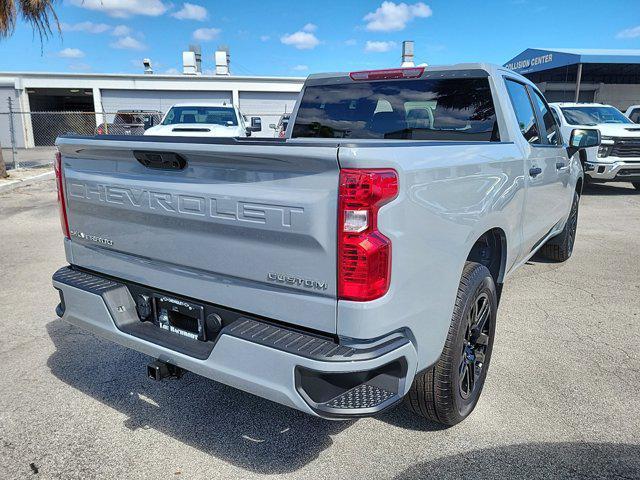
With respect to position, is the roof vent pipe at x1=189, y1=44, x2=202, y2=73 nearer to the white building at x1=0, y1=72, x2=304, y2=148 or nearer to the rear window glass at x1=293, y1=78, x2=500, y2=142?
the white building at x1=0, y1=72, x2=304, y2=148

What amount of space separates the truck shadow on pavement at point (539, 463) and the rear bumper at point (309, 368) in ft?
2.12

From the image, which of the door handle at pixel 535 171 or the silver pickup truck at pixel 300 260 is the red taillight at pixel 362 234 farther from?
the door handle at pixel 535 171

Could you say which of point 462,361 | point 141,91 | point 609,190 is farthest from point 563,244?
point 141,91

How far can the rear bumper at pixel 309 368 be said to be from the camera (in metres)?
1.99

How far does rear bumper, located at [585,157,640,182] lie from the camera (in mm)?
11031

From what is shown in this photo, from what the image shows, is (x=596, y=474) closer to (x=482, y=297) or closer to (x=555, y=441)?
(x=555, y=441)

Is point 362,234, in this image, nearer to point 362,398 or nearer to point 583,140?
point 362,398

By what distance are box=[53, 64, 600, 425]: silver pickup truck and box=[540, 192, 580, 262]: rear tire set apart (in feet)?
9.29

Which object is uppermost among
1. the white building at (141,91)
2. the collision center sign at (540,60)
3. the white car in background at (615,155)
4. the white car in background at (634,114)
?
the collision center sign at (540,60)

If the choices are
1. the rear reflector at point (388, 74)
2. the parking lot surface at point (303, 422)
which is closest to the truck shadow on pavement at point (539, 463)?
the parking lot surface at point (303, 422)

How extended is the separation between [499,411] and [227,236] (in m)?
1.96

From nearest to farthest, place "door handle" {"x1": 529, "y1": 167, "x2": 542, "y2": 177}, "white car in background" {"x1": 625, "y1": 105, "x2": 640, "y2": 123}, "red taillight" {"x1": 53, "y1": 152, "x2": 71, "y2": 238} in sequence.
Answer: "red taillight" {"x1": 53, "y1": 152, "x2": 71, "y2": 238} < "door handle" {"x1": 529, "y1": 167, "x2": 542, "y2": 177} < "white car in background" {"x1": 625, "y1": 105, "x2": 640, "y2": 123}

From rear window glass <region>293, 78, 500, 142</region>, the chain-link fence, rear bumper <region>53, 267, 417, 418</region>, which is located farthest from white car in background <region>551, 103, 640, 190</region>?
the chain-link fence

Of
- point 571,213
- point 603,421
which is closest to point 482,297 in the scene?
point 603,421
